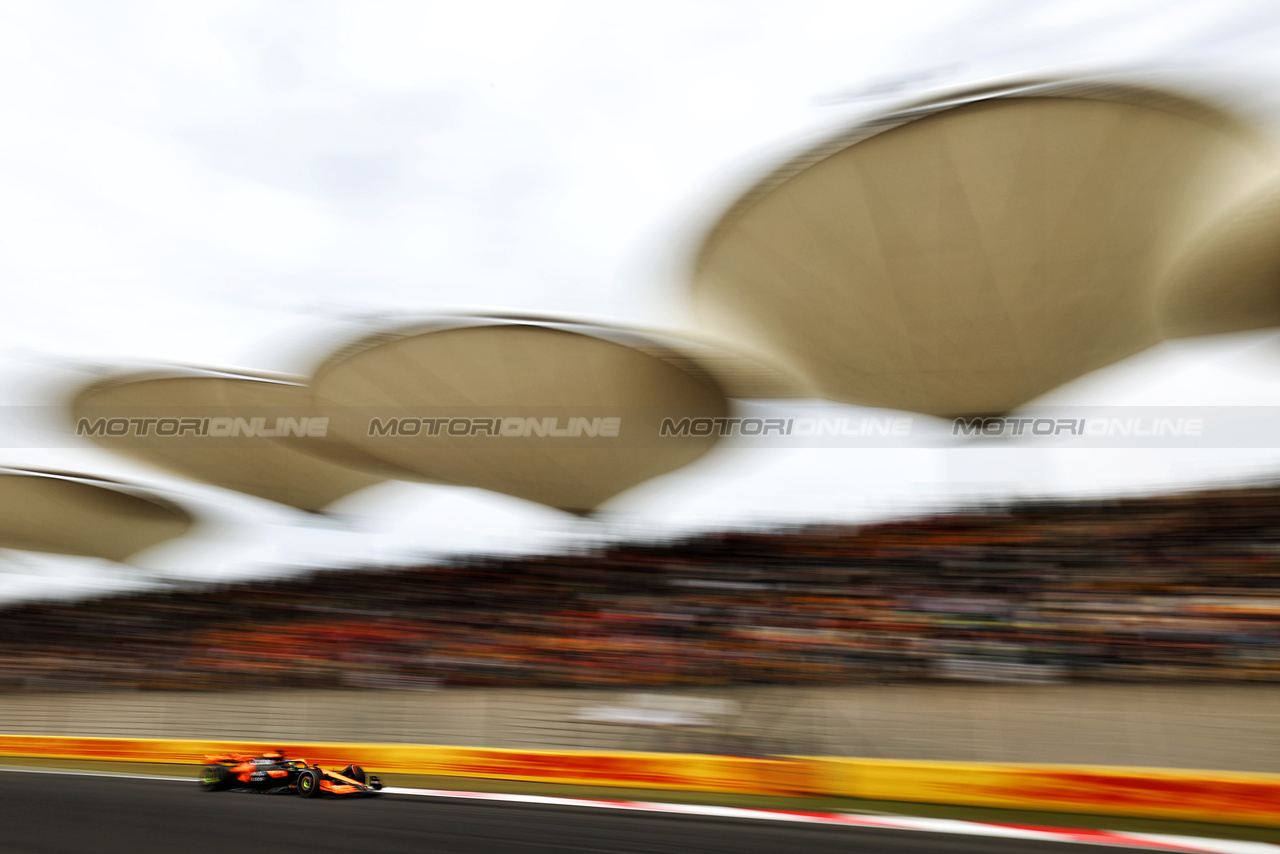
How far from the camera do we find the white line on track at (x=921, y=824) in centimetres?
555

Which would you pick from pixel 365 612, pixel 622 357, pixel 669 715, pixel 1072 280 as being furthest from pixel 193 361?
pixel 1072 280

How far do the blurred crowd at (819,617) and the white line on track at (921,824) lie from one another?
91.6 inches

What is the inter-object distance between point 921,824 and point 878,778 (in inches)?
51.9

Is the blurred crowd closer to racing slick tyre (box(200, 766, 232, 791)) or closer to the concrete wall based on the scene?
the concrete wall

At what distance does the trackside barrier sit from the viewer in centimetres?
654

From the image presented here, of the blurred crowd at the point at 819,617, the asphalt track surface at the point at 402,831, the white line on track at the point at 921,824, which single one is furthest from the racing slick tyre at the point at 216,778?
the blurred crowd at the point at 819,617

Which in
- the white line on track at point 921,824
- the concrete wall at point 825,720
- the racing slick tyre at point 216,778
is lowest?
the racing slick tyre at point 216,778

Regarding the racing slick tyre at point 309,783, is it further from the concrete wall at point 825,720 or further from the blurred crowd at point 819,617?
the blurred crowd at point 819,617

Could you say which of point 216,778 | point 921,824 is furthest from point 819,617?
point 216,778

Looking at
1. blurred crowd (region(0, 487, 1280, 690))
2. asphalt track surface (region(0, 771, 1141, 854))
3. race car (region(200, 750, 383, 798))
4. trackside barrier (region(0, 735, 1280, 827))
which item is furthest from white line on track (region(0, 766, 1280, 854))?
blurred crowd (region(0, 487, 1280, 690))

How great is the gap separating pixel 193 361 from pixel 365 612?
16.1 feet

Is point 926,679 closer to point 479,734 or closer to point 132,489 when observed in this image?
point 479,734

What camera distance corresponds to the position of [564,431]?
14328mm

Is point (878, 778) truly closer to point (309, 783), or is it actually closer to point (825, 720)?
point (825, 720)
